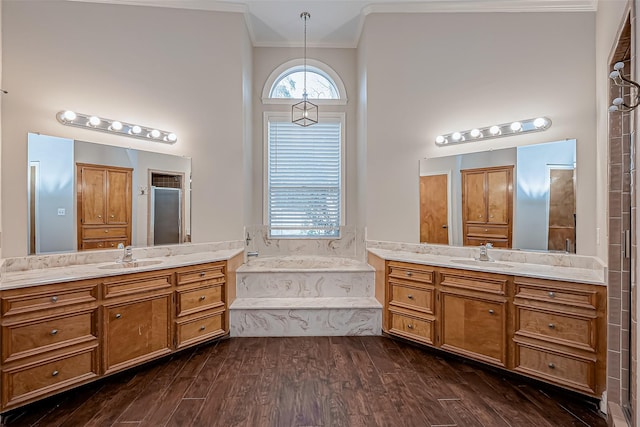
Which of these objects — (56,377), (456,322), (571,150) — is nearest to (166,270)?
(56,377)

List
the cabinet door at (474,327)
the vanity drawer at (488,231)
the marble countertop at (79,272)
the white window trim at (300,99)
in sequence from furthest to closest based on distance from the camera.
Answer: the white window trim at (300,99)
the vanity drawer at (488,231)
the cabinet door at (474,327)
the marble countertop at (79,272)

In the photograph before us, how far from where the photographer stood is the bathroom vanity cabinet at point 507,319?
7.12 feet

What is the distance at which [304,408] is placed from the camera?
212cm

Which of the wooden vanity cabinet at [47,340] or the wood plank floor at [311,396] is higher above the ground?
the wooden vanity cabinet at [47,340]

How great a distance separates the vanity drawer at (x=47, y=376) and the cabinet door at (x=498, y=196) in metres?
3.54

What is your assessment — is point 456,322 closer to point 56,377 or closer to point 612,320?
point 612,320

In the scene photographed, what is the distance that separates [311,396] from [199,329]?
52.0 inches

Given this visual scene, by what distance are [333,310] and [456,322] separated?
3.86 feet

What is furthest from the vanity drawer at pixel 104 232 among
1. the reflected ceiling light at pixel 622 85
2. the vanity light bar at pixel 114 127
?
the reflected ceiling light at pixel 622 85

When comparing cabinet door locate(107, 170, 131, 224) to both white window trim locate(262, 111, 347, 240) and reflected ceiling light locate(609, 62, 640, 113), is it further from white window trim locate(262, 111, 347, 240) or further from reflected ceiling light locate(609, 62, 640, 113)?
reflected ceiling light locate(609, 62, 640, 113)

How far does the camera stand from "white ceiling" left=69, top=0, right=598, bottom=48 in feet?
10.6

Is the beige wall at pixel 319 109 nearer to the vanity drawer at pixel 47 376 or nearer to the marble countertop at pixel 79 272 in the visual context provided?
the marble countertop at pixel 79 272

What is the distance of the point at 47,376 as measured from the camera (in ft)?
6.95

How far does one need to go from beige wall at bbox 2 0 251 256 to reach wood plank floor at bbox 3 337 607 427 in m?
1.36
